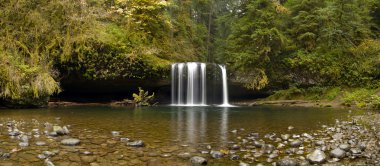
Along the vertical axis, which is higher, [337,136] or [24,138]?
[24,138]

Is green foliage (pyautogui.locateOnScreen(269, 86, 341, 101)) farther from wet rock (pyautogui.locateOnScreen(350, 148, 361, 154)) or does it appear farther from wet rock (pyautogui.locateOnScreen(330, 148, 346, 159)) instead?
wet rock (pyautogui.locateOnScreen(330, 148, 346, 159))

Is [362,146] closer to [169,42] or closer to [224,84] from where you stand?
[224,84]

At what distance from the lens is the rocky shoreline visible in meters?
5.20

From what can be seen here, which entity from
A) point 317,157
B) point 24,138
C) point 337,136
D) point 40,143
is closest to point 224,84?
point 337,136

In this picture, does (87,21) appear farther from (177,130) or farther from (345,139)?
(345,139)

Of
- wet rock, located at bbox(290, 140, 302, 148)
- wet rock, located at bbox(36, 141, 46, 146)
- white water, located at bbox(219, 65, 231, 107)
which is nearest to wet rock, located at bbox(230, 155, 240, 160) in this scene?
wet rock, located at bbox(290, 140, 302, 148)

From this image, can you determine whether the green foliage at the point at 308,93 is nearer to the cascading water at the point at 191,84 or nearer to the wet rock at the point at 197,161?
the cascading water at the point at 191,84

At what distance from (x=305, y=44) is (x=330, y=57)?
1.96 meters

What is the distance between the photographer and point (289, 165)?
4914 millimetres

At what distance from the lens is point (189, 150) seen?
605 cm

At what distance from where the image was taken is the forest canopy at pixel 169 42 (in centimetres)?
1627

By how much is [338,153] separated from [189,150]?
2.58 metres

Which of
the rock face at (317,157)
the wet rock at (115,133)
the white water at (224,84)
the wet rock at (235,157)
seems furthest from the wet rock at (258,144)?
the white water at (224,84)

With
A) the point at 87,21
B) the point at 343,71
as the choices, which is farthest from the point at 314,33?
the point at 87,21
